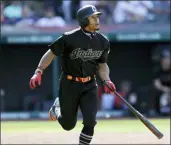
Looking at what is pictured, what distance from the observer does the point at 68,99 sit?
6605 millimetres

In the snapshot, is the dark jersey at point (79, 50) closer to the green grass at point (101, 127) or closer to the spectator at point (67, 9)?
the green grass at point (101, 127)

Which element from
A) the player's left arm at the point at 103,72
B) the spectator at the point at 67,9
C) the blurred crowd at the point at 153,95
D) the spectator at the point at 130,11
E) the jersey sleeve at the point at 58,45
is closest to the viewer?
the jersey sleeve at the point at 58,45

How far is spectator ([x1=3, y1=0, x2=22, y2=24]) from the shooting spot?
1659cm

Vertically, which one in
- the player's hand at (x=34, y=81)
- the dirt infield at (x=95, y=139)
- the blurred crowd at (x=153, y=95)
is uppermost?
the player's hand at (x=34, y=81)

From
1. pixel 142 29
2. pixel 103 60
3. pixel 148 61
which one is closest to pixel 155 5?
pixel 142 29

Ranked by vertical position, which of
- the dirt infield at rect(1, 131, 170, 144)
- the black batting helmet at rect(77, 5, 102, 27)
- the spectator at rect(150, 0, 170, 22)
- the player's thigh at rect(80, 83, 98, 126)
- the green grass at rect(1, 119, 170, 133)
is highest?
the black batting helmet at rect(77, 5, 102, 27)

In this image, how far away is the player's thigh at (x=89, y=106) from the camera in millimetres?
6336

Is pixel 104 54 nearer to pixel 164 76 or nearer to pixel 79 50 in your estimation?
A: pixel 79 50

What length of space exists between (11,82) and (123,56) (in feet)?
12.4

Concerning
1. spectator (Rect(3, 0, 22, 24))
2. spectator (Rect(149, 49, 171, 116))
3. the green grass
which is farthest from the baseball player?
spectator (Rect(3, 0, 22, 24))

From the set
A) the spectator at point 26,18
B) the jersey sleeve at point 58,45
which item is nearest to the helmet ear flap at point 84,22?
the jersey sleeve at point 58,45

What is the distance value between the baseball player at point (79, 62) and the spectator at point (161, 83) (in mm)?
9777

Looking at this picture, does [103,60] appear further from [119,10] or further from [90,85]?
[119,10]

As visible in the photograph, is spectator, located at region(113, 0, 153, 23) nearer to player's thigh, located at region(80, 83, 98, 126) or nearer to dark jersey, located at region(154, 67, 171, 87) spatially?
dark jersey, located at region(154, 67, 171, 87)
